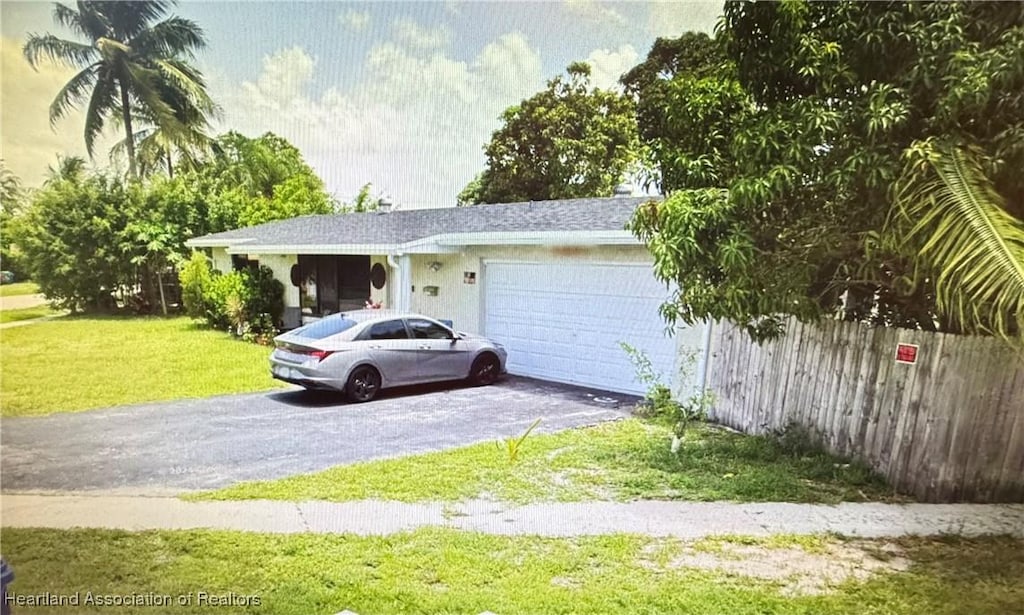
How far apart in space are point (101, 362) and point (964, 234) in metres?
3.35

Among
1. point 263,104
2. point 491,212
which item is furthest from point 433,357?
point 263,104

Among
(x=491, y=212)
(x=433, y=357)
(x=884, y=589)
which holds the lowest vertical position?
(x=884, y=589)

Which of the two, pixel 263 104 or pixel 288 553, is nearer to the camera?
pixel 288 553

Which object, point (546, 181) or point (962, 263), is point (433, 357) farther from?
point (962, 263)

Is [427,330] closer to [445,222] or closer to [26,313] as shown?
[445,222]

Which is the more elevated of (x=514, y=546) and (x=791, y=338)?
(x=791, y=338)

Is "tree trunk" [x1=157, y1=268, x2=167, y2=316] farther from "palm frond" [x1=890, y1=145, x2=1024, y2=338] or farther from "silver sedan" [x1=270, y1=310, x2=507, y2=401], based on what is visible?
"palm frond" [x1=890, y1=145, x2=1024, y2=338]

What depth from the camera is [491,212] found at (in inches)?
139

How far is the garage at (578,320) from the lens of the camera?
3.98 meters

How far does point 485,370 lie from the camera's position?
12.7 ft

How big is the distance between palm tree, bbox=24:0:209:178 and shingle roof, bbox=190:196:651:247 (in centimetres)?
75

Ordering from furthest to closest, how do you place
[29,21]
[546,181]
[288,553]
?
[546,181]
[288,553]
[29,21]

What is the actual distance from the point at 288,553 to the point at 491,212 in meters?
2.25

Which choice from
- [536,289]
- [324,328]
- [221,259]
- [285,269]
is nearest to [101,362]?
[221,259]
